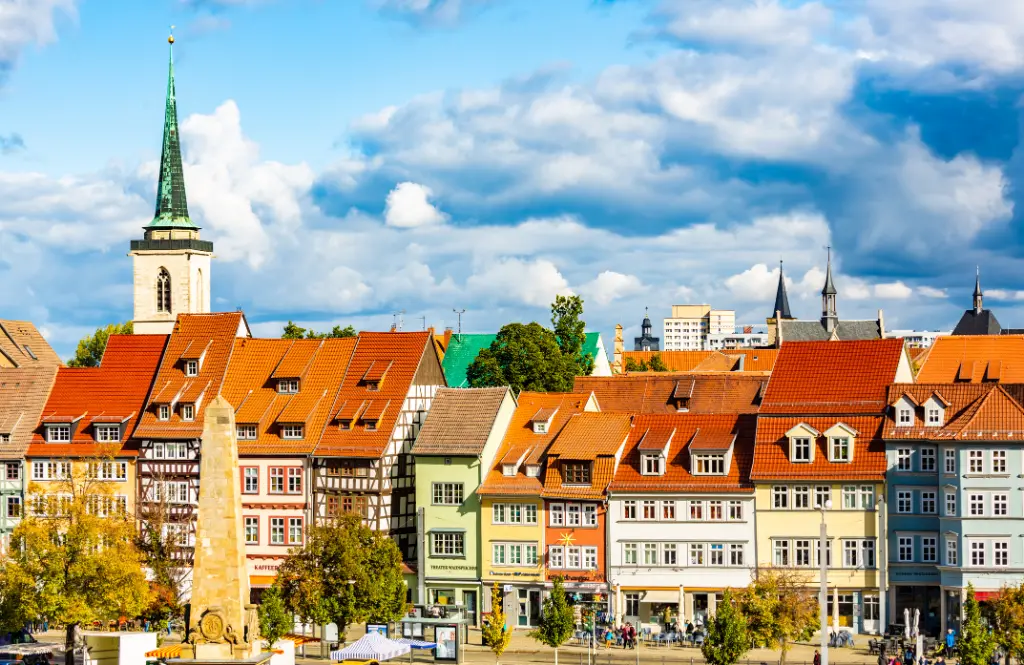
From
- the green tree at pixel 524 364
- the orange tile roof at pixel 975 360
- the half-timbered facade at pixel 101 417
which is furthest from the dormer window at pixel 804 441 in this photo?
the half-timbered facade at pixel 101 417

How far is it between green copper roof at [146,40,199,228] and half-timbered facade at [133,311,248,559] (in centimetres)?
3539

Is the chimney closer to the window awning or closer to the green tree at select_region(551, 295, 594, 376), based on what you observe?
the green tree at select_region(551, 295, 594, 376)

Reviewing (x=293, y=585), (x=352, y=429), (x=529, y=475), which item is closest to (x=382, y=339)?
(x=352, y=429)

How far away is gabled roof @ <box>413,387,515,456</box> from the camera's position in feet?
301

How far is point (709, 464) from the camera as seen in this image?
88.1 meters

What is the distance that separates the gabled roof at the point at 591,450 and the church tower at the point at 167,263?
160ft

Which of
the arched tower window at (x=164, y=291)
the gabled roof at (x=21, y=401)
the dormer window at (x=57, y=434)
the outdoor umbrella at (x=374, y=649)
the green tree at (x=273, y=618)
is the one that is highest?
the arched tower window at (x=164, y=291)

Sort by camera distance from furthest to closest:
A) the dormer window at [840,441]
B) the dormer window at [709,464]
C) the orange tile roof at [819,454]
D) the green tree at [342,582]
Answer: the dormer window at [709,464], the dormer window at [840,441], the orange tile roof at [819,454], the green tree at [342,582]

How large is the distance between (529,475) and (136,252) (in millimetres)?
52237

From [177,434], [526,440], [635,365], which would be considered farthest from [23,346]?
[635,365]

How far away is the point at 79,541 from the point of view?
76.0 m

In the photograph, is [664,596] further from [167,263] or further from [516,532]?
[167,263]

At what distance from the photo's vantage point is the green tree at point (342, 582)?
82.0 m

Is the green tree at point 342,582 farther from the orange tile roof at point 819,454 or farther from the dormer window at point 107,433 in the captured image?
the dormer window at point 107,433
